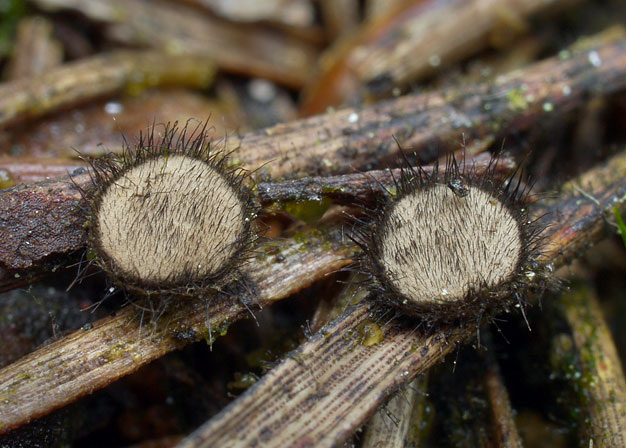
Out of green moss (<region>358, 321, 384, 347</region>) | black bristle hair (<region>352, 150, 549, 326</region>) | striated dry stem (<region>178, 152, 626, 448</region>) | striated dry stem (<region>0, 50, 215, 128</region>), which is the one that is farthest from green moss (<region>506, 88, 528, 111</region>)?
striated dry stem (<region>0, 50, 215, 128</region>)

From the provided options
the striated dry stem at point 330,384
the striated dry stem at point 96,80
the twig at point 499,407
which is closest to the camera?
the striated dry stem at point 330,384

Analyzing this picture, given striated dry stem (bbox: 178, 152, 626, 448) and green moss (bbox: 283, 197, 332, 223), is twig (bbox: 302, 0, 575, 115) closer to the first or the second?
green moss (bbox: 283, 197, 332, 223)

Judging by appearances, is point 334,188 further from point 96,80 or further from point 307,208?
point 96,80

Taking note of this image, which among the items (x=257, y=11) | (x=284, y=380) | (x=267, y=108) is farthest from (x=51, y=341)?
(x=257, y=11)

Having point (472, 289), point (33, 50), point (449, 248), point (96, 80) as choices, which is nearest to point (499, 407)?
point (472, 289)

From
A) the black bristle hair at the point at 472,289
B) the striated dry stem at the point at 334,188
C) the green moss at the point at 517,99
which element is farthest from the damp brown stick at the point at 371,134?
the black bristle hair at the point at 472,289

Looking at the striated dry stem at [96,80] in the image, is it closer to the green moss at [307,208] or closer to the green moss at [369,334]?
the green moss at [307,208]
